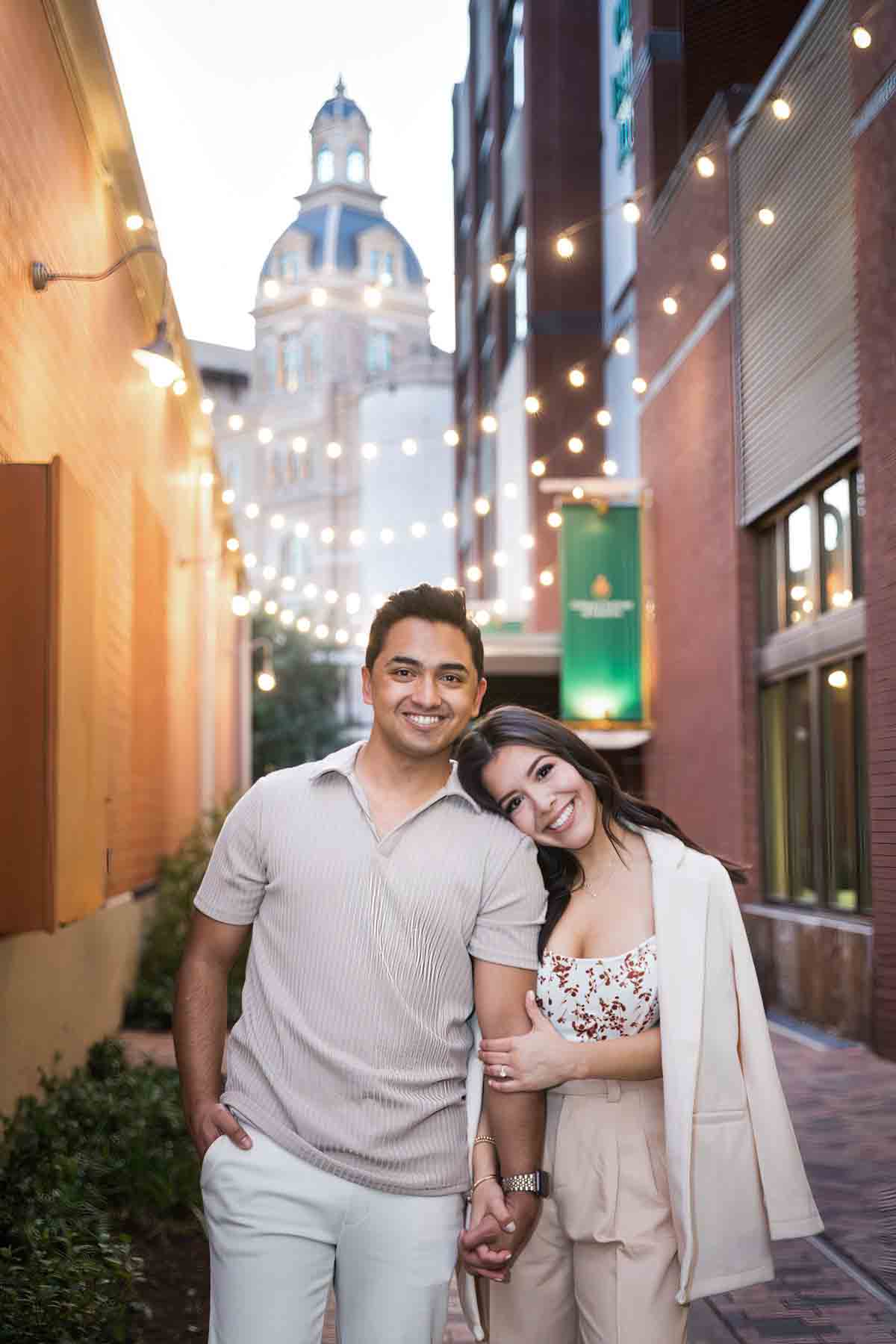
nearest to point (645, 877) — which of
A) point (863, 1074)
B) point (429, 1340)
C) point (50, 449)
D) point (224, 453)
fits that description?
point (429, 1340)

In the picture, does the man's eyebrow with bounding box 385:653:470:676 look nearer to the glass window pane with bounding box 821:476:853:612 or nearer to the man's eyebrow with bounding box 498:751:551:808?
the man's eyebrow with bounding box 498:751:551:808

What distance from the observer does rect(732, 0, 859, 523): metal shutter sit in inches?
371

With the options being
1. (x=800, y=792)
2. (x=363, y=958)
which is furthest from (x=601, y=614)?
(x=363, y=958)

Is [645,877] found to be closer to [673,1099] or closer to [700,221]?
[673,1099]

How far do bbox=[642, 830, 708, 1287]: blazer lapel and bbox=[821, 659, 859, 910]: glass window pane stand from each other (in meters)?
7.18

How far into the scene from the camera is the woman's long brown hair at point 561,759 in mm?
2949

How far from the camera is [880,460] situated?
Answer: 858 centimetres

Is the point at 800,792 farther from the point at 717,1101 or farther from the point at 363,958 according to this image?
the point at 363,958

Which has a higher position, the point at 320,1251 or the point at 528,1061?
the point at 528,1061

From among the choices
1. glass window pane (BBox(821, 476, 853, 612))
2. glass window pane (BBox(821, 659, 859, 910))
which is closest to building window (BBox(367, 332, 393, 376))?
glass window pane (BBox(821, 476, 853, 612))

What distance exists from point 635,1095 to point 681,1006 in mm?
219

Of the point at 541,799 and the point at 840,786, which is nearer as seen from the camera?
the point at 541,799

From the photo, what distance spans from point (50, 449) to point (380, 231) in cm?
4528

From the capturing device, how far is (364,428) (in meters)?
43.7
